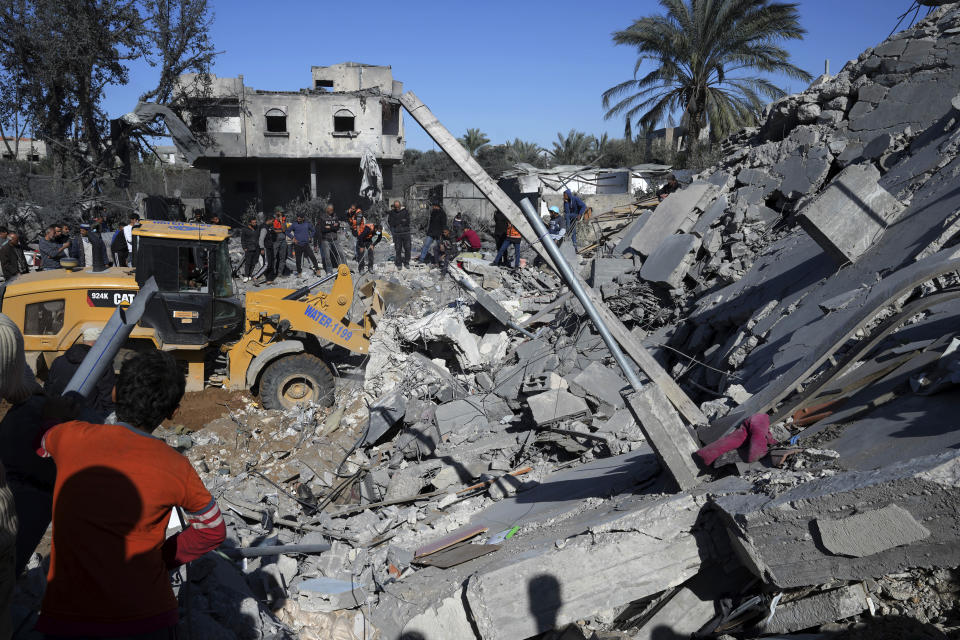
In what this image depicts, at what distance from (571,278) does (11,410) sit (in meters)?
2.91

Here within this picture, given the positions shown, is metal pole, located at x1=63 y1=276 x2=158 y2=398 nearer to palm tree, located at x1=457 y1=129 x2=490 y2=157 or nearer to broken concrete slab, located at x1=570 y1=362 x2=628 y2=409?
broken concrete slab, located at x1=570 y1=362 x2=628 y2=409

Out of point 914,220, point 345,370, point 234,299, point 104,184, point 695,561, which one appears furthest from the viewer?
point 104,184

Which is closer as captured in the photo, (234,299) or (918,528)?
(918,528)

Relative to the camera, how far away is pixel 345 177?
29828 millimetres

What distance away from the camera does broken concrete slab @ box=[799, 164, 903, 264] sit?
617cm

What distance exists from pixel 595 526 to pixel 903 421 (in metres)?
1.76

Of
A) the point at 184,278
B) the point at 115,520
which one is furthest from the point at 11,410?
the point at 184,278

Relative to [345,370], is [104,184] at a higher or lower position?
higher

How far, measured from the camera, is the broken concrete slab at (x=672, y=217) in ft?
33.7

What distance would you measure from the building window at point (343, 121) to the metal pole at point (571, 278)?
25.5 meters

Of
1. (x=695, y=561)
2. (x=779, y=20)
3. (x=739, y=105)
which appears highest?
(x=779, y=20)

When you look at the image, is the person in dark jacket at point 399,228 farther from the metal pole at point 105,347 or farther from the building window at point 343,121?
the building window at point 343,121

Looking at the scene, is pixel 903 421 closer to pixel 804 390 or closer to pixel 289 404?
pixel 804 390

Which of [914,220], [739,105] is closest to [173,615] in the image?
[914,220]
